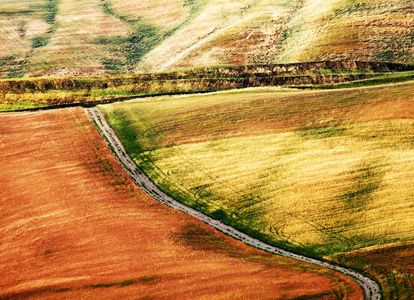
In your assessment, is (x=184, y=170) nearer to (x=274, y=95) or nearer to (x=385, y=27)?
(x=274, y=95)

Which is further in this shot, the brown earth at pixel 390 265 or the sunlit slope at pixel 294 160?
the sunlit slope at pixel 294 160

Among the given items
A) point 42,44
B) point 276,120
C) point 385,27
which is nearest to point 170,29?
point 42,44

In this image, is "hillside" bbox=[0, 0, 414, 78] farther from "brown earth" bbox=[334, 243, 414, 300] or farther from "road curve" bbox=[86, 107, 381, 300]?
"brown earth" bbox=[334, 243, 414, 300]

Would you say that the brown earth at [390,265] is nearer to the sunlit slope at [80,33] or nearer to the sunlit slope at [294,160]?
the sunlit slope at [294,160]

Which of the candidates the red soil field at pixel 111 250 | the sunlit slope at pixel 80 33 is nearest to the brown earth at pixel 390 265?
the red soil field at pixel 111 250

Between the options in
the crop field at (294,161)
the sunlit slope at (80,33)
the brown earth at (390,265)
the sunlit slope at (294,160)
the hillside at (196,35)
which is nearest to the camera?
the brown earth at (390,265)
